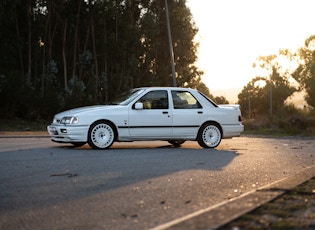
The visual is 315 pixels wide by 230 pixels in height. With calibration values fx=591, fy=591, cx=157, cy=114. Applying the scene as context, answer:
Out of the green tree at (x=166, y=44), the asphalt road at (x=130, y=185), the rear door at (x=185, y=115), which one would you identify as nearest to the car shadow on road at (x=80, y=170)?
the asphalt road at (x=130, y=185)

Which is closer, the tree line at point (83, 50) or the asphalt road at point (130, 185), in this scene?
the asphalt road at point (130, 185)

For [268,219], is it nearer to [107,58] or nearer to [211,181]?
[211,181]

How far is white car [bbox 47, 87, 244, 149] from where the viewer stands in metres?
14.2

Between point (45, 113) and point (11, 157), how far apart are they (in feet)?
69.1

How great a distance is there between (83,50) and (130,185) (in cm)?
3270

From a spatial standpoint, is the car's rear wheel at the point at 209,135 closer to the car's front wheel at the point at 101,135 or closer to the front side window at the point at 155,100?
the front side window at the point at 155,100

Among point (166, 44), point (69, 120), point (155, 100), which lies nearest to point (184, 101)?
point (155, 100)

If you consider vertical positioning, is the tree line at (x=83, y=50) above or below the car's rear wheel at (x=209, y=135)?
above

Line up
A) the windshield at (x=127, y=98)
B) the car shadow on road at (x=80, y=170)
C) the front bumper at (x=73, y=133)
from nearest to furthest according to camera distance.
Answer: the car shadow on road at (x=80, y=170)
the front bumper at (x=73, y=133)
the windshield at (x=127, y=98)

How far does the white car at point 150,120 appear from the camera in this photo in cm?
1420

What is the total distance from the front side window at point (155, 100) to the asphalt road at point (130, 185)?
7.07 ft

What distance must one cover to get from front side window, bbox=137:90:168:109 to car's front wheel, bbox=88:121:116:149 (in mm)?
1183

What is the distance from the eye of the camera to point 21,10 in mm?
35625

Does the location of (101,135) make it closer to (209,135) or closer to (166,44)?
(209,135)
